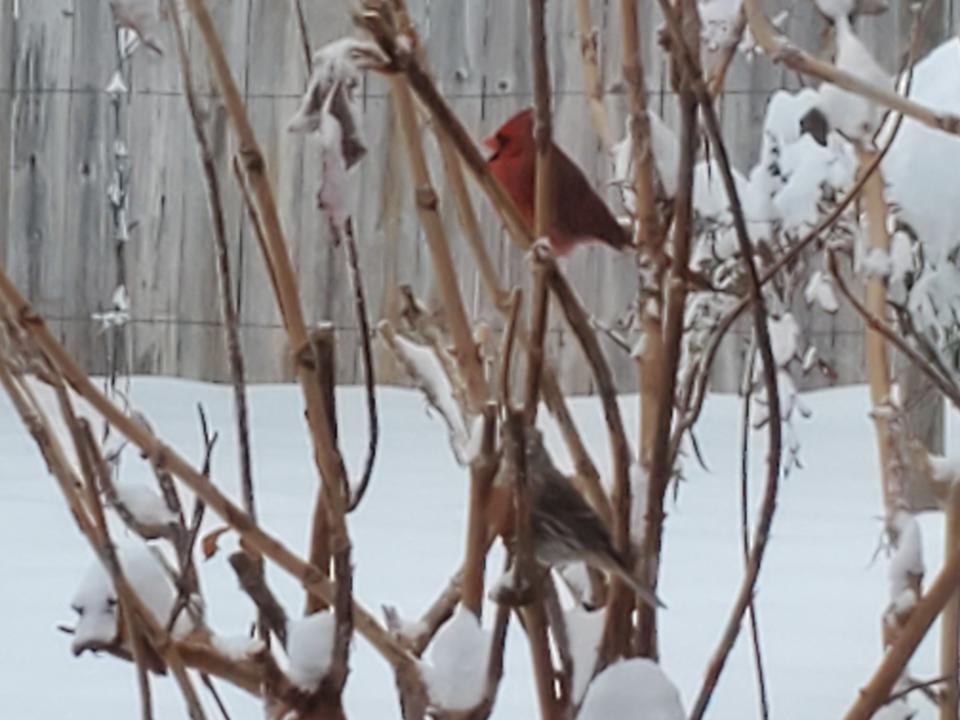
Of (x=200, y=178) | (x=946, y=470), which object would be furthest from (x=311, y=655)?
(x=200, y=178)

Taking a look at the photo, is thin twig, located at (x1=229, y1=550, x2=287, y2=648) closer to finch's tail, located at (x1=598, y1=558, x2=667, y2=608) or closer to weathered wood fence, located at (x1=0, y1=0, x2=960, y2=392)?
finch's tail, located at (x1=598, y1=558, x2=667, y2=608)

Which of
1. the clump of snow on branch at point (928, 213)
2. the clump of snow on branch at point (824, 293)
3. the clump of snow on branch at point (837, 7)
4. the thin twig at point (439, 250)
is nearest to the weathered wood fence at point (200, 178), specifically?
the clump of snow on branch at point (824, 293)

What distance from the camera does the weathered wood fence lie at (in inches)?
143

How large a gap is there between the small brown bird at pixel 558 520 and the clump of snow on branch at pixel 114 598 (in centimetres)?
16

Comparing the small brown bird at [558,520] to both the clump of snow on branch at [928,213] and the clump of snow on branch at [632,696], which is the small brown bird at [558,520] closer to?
the clump of snow on branch at [632,696]

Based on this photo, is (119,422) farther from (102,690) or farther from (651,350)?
(102,690)

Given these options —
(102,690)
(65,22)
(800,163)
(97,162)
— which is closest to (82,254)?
(97,162)

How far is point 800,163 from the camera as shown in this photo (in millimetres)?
1187

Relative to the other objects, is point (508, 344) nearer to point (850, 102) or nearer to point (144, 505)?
point (144, 505)

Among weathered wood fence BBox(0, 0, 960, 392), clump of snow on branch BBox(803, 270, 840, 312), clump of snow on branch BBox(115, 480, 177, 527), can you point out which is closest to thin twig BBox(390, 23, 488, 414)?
clump of snow on branch BBox(115, 480, 177, 527)

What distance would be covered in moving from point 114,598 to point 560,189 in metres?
0.27

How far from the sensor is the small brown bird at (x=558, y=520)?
21.7 inches

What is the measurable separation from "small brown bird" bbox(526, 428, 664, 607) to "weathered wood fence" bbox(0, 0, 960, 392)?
9.96 feet

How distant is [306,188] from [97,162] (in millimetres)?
525
